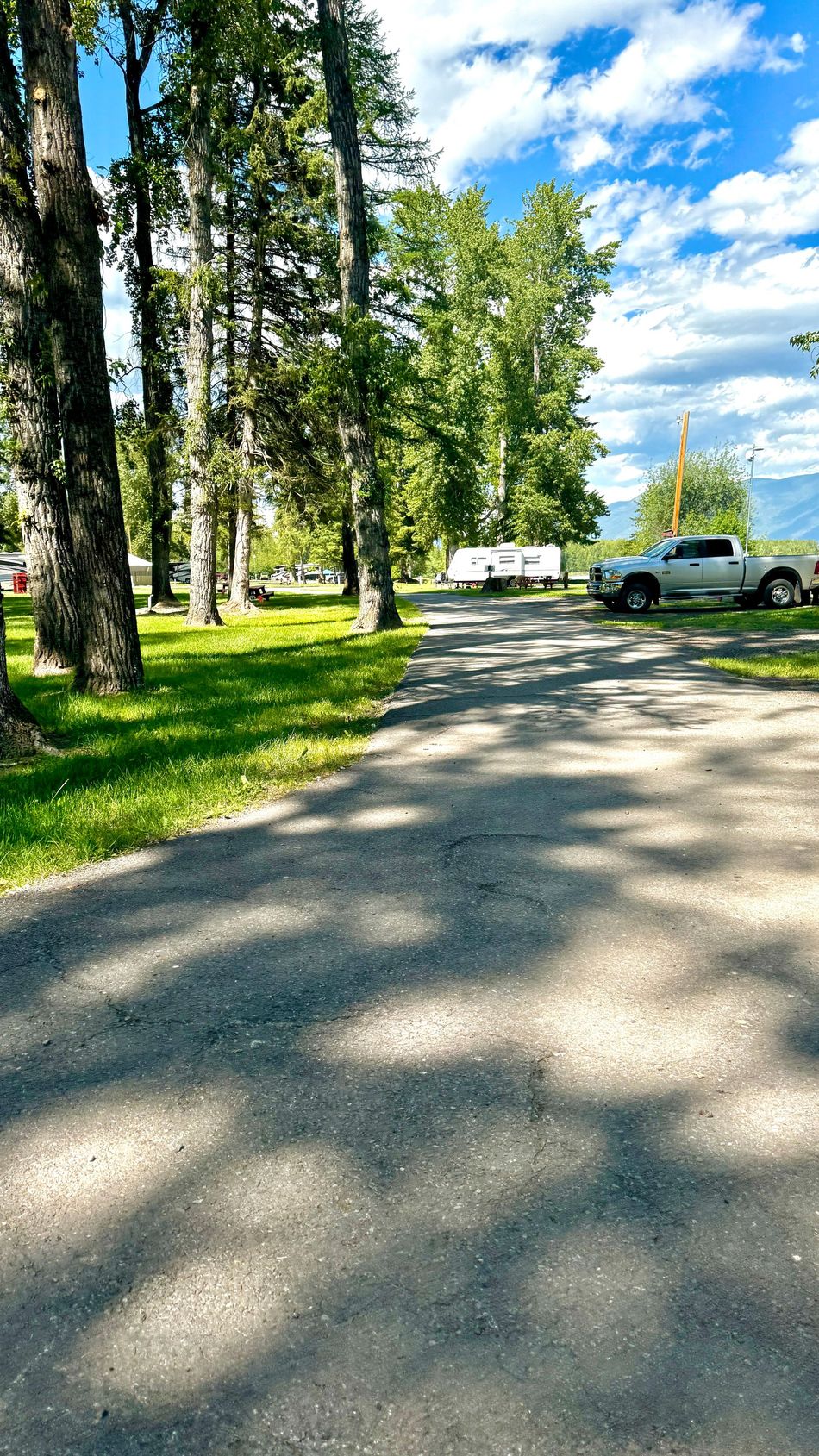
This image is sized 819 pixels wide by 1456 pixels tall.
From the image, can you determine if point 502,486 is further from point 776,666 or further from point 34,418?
point 34,418

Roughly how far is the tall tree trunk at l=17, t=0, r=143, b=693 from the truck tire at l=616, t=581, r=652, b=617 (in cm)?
1841

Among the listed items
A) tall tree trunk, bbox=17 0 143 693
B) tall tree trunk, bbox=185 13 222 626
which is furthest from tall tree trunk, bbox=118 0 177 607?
tall tree trunk, bbox=17 0 143 693

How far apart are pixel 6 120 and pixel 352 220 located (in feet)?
26.3

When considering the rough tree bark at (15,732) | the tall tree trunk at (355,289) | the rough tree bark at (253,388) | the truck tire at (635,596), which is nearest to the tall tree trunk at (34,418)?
the rough tree bark at (15,732)

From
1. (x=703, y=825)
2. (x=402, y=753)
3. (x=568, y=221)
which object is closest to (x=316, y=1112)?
(x=703, y=825)

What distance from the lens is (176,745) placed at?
6902mm

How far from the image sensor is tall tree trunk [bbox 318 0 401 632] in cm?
1558

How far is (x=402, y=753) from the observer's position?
22.8ft

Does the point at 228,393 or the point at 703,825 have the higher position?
the point at 228,393

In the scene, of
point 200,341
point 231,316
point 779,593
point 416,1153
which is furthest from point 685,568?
point 416,1153

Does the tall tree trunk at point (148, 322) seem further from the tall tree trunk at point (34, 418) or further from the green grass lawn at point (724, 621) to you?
the green grass lawn at point (724, 621)

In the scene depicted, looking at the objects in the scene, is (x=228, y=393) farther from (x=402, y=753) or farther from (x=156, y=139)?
(x=402, y=753)

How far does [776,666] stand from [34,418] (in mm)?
10219

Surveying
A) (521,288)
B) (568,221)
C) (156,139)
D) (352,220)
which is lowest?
(352,220)
